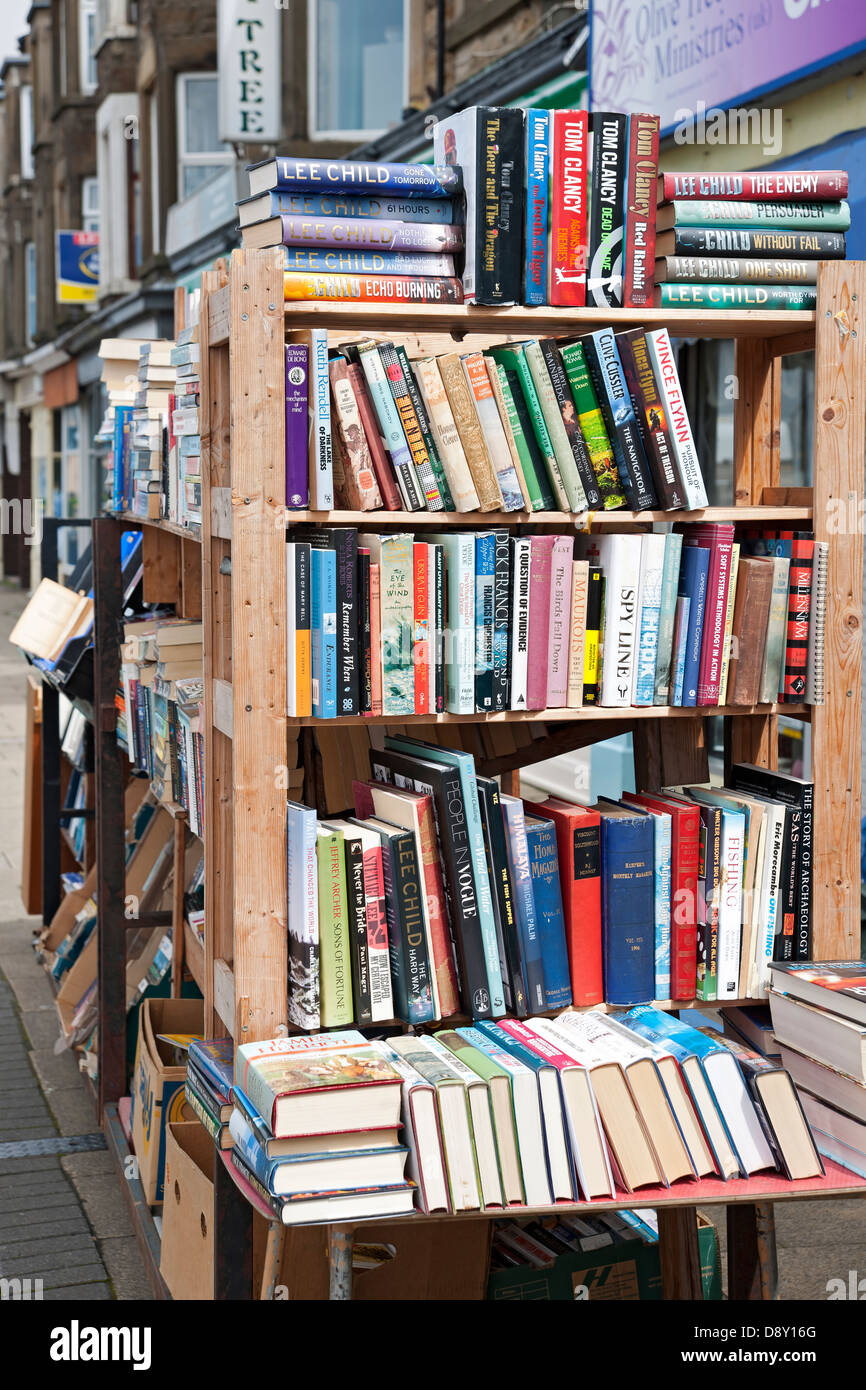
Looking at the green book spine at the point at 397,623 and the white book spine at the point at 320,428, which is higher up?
the white book spine at the point at 320,428

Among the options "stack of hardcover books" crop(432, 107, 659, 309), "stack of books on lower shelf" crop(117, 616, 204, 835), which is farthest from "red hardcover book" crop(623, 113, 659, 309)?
"stack of books on lower shelf" crop(117, 616, 204, 835)

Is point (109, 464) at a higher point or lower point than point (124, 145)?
lower

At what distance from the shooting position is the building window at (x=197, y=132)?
18328 millimetres

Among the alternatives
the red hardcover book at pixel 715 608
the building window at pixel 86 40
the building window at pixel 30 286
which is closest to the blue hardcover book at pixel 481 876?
the red hardcover book at pixel 715 608

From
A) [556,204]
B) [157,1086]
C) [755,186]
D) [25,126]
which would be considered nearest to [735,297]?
[755,186]

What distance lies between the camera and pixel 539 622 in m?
3.11

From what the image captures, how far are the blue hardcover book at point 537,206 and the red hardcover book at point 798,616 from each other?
0.77 meters

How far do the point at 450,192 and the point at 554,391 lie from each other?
448mm

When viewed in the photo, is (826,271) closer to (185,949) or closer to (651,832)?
(651,832)

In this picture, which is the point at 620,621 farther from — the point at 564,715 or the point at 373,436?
the point at 373,436

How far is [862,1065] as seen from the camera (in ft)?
9.23

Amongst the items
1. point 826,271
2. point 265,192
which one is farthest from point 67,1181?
point 826,271

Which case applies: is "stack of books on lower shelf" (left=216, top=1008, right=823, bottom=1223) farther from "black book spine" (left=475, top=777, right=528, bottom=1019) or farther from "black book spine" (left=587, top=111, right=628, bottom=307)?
"black book spine" (left=587, top=111, right=628, bottom=307)

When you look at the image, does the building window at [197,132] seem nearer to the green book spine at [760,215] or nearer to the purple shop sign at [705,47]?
the purple shop sign at [705,47]
